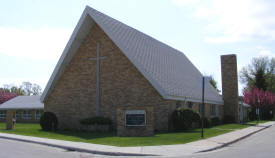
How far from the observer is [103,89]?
24.1 metres

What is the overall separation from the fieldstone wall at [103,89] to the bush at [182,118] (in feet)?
1.72

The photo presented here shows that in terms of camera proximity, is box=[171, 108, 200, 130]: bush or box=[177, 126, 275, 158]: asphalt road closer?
box=[177, 126, 275, 158]: asphalt road

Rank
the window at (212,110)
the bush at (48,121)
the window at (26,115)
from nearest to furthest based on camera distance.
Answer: the bush at (48,121), the window at (212,110), the window at (26,115)

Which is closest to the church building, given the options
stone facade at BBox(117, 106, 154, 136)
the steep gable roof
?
the steep gable roof

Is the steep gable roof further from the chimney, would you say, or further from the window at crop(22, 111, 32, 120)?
the window at crop(22, 111, 32, 120)

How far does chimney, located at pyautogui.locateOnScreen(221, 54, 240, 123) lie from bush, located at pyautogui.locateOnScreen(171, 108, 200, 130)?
1647 centimetres

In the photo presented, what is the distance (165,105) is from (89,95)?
6.52 metres

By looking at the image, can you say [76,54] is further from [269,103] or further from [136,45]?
[269,103]

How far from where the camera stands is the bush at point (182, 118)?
21.4 m

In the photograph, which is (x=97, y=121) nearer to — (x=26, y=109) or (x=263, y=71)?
(x=26, y=109)

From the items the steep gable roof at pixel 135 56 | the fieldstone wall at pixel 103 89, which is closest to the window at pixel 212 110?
the steep gable roof at pixel 135 56

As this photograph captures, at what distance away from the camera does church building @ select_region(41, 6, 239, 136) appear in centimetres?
2198

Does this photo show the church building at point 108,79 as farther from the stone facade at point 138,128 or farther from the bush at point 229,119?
the bush at point 229,119

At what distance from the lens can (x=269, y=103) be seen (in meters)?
57.2
